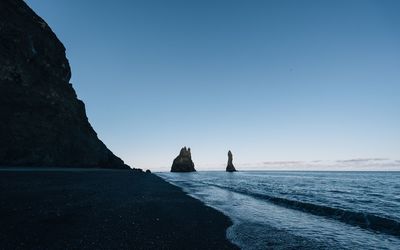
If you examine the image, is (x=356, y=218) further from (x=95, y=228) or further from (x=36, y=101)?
(x=36, y=101)

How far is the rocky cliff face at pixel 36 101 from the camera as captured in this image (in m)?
39.0

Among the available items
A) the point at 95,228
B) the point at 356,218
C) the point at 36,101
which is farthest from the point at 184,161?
the point at 95,228

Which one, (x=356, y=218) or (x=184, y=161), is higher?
(x=184, y=161)

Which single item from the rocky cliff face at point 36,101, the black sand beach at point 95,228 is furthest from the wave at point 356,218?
the rocky cliff face at point 36,101

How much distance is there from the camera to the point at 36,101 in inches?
1750

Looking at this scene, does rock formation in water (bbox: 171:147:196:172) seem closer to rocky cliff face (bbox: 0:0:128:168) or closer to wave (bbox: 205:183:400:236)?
rocky cliff face (bbox: 0:0:128:168)

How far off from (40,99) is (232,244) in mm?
49072

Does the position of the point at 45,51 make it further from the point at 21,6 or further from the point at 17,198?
the point at 17,198

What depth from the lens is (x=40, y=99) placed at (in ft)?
150

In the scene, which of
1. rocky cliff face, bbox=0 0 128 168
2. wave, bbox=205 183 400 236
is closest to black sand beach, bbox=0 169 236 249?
wave, bbox=205 183 400 236

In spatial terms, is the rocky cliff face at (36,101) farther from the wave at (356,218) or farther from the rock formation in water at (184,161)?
the rock formation in water at (184,161)

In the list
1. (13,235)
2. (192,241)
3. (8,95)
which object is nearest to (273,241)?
(192,241)

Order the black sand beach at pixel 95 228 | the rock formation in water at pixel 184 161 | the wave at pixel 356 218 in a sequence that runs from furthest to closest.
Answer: the rock formation in water at pixel 184 161 < the wave at pixel 356 218 < the black sand beach at pixel 95 228

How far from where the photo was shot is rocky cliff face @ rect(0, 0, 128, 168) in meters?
39.0
